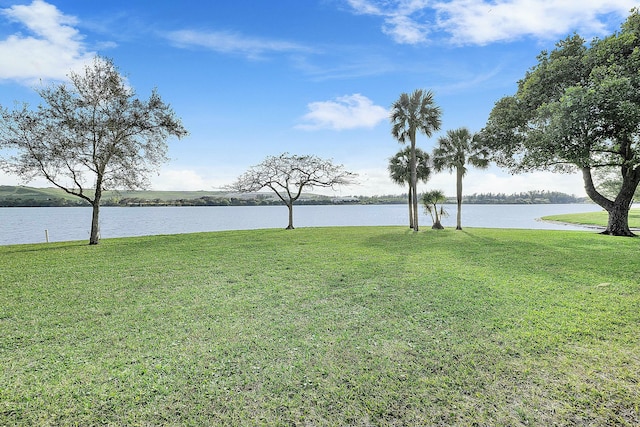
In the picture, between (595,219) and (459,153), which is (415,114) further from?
(595,219)

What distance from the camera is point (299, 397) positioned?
318 centimetres

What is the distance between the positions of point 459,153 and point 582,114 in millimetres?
11197

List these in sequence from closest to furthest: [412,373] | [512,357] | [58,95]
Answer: [412,373] → [512,357] → [58,95]

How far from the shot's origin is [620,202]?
19656 millimetres

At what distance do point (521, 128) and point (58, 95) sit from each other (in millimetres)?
28860

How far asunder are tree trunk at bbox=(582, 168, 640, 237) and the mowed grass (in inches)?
593

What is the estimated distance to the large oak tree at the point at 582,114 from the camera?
1472 cm

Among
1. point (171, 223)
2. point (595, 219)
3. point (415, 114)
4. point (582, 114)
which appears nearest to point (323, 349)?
point (582, 114)

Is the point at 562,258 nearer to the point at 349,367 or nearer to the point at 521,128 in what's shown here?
the point at 349,367

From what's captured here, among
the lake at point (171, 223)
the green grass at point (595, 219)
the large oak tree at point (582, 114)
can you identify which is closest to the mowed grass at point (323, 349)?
the large oak tree at point (582, 114)

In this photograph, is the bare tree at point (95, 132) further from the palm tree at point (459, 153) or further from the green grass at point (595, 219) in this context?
the green grass at point (595, 219)

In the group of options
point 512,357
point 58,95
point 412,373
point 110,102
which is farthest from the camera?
point 110,102

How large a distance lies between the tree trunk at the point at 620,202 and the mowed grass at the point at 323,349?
15072 millimetres

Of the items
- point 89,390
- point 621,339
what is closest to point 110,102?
point 89,390
